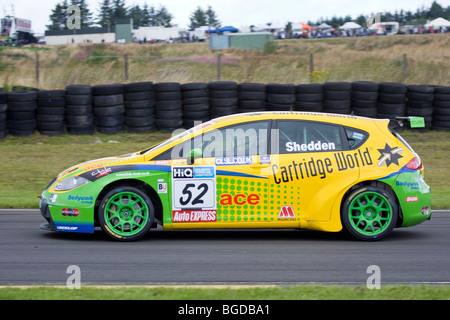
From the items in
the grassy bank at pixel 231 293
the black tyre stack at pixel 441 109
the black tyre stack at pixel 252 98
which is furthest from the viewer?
the black tyre stack at pixel 441 109

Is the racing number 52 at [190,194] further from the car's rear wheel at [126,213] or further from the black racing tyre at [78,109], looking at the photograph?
the black racing tyre at [78,109]

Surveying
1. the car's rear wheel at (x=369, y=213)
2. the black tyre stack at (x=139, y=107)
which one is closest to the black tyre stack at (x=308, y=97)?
the black tyre stack at (x=139, y=107)

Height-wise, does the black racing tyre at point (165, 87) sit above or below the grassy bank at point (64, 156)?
above

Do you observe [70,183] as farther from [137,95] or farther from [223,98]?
[223,98]

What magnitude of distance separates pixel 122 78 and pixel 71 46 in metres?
17.2

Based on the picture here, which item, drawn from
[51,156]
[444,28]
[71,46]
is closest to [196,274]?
[51,156]

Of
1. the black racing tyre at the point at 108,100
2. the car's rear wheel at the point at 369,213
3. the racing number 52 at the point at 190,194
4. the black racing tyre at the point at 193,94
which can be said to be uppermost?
the black racing tyre at the point at 193,94

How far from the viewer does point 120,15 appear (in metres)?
60.4

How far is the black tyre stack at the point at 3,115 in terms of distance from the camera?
1512 cm

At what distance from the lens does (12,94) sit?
1519cm

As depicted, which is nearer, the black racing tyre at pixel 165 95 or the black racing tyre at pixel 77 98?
the black racing tyre at pixel 77 98

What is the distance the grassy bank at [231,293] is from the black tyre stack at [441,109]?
12.2 metres

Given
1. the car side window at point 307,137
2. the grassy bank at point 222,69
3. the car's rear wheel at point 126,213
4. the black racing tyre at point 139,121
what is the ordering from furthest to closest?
the grassy bank at point 222,69, the black racing tyre at point 139,121, the car side window at point 307,137, the car's rear wheel at point 126,213
